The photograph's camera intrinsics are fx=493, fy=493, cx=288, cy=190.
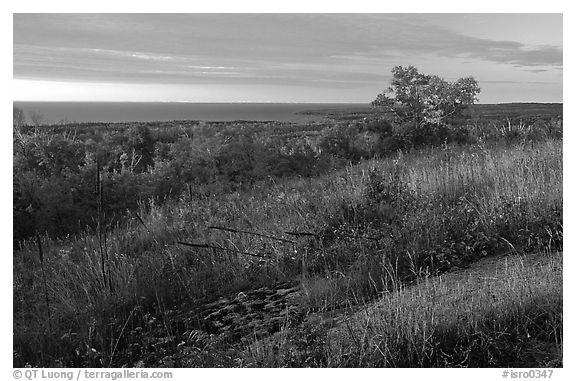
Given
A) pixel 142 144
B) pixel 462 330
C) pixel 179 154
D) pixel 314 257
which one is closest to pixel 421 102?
pixel 179 154

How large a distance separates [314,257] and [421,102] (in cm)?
930

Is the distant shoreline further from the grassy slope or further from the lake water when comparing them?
the grassy slope

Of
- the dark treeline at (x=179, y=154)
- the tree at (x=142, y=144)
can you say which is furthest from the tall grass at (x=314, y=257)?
the tree at (x=142, y=144)

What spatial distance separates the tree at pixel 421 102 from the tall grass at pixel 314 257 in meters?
4.43

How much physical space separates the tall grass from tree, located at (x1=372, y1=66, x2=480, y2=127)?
174 inches

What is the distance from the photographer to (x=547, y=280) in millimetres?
3701

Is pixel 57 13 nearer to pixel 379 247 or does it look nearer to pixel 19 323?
pixel 19 323

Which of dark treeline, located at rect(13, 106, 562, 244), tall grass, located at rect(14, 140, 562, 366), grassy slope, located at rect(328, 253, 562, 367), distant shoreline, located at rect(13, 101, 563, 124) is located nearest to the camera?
grassy slope, located at rect(328, 253, 562, 367)

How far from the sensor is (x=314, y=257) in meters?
4.71

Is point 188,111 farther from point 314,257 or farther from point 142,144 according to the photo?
point 142,144

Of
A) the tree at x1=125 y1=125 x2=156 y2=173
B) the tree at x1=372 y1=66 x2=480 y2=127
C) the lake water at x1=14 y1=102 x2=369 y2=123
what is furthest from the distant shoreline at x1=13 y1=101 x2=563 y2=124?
the tree at x1=125 y1=125 x2=156 y2=173

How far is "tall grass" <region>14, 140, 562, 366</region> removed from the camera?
4062mm

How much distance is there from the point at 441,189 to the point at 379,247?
190 centimetres

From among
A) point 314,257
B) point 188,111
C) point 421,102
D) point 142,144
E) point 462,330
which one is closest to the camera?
point 462,330
